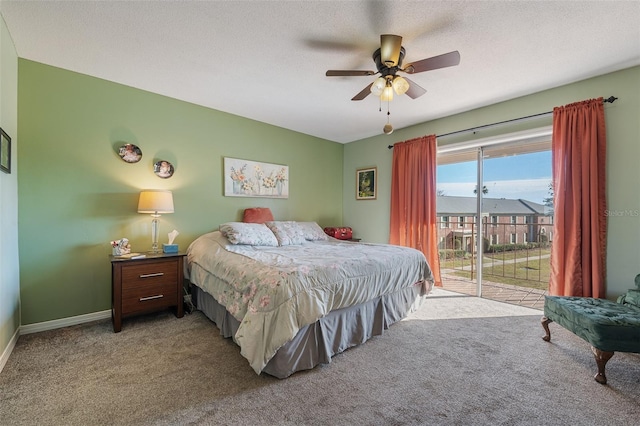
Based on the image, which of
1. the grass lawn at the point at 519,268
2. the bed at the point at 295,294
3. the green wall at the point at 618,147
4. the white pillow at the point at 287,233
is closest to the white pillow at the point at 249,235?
the bed at the point at 295,294

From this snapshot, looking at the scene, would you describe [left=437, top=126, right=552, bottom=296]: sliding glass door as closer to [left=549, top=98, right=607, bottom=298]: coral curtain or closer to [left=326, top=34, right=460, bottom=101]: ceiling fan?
[left=549, top=98, right=607, bottom=298]: coral curtain

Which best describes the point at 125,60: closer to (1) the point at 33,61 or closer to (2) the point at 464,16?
(1) the point at 33,61

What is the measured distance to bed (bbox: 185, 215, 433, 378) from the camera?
178cm

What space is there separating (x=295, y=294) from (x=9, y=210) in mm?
2475

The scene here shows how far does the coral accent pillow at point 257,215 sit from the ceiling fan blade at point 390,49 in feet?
8.46

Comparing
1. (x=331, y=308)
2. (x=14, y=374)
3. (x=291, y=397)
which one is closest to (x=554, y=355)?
(x=331, y=308)

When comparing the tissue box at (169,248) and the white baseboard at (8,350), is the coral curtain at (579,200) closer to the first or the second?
the tissue box at (169,248)

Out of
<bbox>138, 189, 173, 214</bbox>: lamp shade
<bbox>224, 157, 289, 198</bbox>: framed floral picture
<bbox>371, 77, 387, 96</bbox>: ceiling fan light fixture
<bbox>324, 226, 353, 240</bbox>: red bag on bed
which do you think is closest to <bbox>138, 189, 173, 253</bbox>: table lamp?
<bbox>138, 189, 173, 214</bbox>: lamp shade

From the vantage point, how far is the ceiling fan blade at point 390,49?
1921 millimetres

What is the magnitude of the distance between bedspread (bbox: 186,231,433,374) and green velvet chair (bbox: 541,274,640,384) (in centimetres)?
119

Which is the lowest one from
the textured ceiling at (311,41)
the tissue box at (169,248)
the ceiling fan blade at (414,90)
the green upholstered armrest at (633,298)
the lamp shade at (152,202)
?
the green upholstered armrest at (633,298)

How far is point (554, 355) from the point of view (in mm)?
2139

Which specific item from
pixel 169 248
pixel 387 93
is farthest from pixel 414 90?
pixel 169 248

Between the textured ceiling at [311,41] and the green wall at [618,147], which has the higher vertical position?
the textured ceiling at [311,41]
